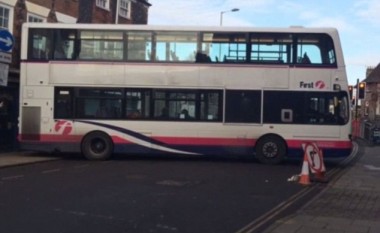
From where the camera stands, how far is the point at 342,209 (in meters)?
10.3

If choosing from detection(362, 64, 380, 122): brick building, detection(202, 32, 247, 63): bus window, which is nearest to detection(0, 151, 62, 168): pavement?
detection(202, 32, 247, 63): bus window

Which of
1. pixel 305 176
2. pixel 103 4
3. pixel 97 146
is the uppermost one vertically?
pixel 103 4

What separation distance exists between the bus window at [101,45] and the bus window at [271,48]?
4320 millimetres

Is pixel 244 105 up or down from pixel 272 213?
up

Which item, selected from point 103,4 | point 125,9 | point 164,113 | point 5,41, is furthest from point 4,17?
point 125,9

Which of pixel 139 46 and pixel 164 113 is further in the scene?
pixel 164 113

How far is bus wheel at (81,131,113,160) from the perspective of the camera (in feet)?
61.9

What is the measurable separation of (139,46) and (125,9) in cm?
1497

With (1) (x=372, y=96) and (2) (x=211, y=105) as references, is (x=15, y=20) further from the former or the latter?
(1) (x=372, y=96)

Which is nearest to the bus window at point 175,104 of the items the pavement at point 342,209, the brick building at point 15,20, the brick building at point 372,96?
the pavement at point 342,209

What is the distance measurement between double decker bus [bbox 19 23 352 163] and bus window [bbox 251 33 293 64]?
0.10 ft

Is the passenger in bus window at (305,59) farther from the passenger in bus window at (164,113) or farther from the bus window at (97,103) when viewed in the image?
the bus window at (97,103)

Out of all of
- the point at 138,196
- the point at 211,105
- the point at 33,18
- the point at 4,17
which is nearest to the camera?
the point at 138,196

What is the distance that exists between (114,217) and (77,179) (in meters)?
4.89
